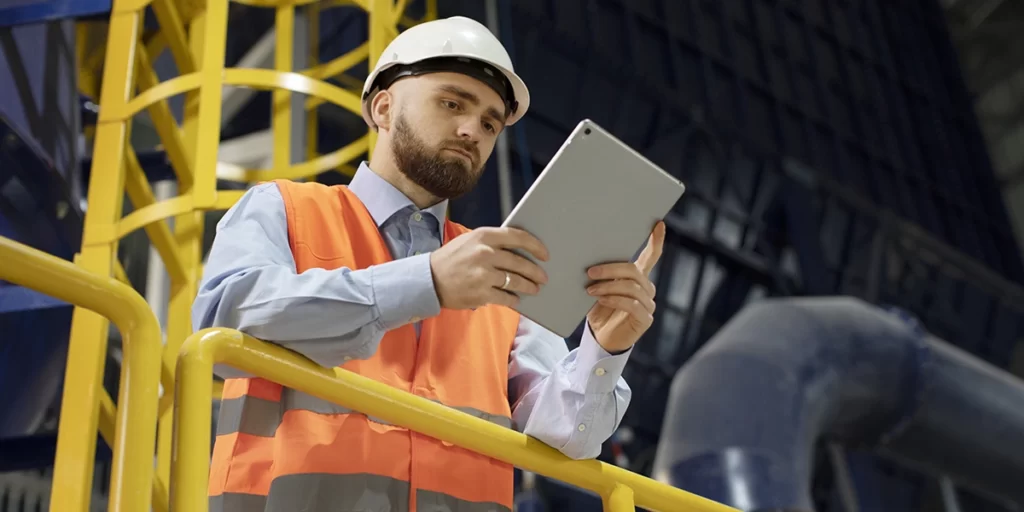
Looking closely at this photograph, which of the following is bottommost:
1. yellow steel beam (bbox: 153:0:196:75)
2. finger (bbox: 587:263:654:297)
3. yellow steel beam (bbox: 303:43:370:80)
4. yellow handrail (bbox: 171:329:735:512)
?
yellow handrail (bbox: 171:329:735:512)

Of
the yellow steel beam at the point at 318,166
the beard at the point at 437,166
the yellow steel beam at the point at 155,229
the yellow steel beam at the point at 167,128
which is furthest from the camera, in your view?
the yellow steel beam at the point at 318,166

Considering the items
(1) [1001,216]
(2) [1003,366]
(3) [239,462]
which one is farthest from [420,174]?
(1) [1001,216]

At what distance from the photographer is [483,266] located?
7.30 ft

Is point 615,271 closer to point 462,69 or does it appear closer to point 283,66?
point 462,69

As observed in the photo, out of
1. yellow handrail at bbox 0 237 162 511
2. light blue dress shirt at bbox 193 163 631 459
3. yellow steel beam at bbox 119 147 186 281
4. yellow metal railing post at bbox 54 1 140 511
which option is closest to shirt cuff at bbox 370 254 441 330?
light blue dress shirt at bbox 193 163 631 459

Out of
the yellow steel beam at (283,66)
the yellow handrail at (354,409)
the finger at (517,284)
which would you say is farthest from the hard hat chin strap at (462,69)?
the yellow steel beam at (283,66)

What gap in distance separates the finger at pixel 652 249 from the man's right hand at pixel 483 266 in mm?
339

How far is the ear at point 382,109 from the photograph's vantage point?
2.90 m

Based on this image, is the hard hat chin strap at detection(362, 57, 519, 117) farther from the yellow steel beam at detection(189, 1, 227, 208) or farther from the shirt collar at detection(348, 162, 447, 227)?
the yellow steel beam at detection(189, 1, 227, 208)

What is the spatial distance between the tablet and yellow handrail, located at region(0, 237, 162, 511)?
788mm

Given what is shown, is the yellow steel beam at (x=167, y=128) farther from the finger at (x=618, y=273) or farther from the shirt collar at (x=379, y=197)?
the finger at (x=618, y=273)

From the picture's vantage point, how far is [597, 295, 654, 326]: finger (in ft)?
A: 8.10

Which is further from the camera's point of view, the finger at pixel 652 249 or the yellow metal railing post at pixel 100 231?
the yellow metal railing post at pixel 100 231

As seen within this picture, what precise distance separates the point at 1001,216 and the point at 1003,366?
3.66m
